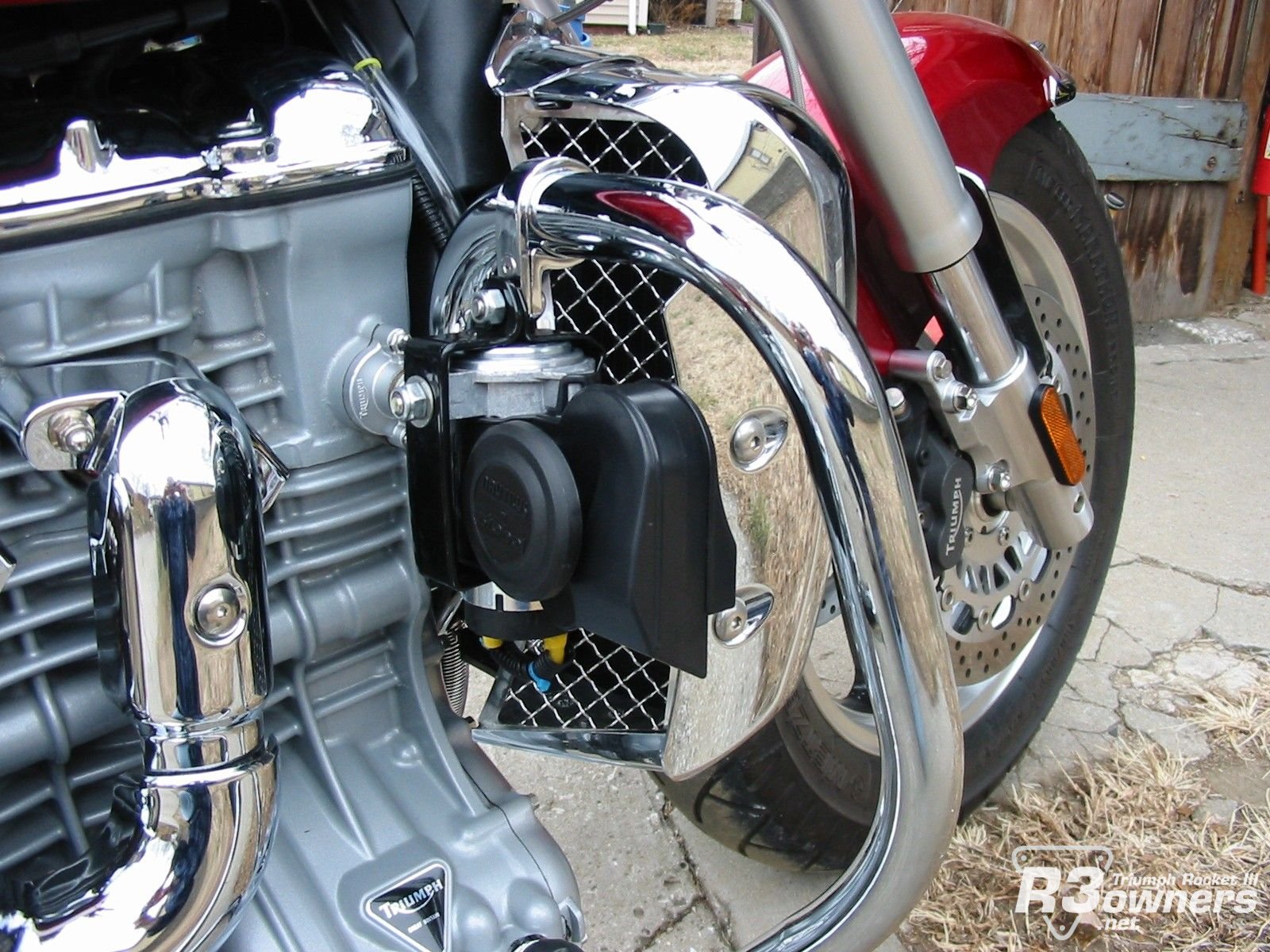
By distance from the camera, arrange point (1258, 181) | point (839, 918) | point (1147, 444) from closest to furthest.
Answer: point (839, 918) → point (1147, 444) → point (1258, 181)

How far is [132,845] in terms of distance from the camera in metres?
0.67

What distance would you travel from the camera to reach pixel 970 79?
113 cm

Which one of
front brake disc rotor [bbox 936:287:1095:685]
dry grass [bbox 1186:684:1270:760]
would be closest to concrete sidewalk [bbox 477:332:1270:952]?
dry grass [bbox 1186:684:1270:760]

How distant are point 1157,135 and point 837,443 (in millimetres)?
3042

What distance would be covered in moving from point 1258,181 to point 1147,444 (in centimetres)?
140

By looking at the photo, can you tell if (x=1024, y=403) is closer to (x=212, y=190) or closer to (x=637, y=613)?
(x=637, y=613)

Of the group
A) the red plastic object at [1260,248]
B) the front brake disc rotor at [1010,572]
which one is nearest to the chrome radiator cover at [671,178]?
the front brake disc rotor at [1010,572]

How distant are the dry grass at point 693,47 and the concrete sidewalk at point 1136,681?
5.61 m

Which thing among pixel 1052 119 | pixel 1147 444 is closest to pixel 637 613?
pixel 1052 119

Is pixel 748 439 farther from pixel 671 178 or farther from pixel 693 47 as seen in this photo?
pixel 693 47

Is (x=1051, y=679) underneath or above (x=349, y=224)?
underneath

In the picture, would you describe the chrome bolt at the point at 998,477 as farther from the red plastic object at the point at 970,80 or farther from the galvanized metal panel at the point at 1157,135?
the galvanized metal panel at the point at 1157,135

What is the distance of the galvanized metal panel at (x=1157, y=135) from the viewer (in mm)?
3111
